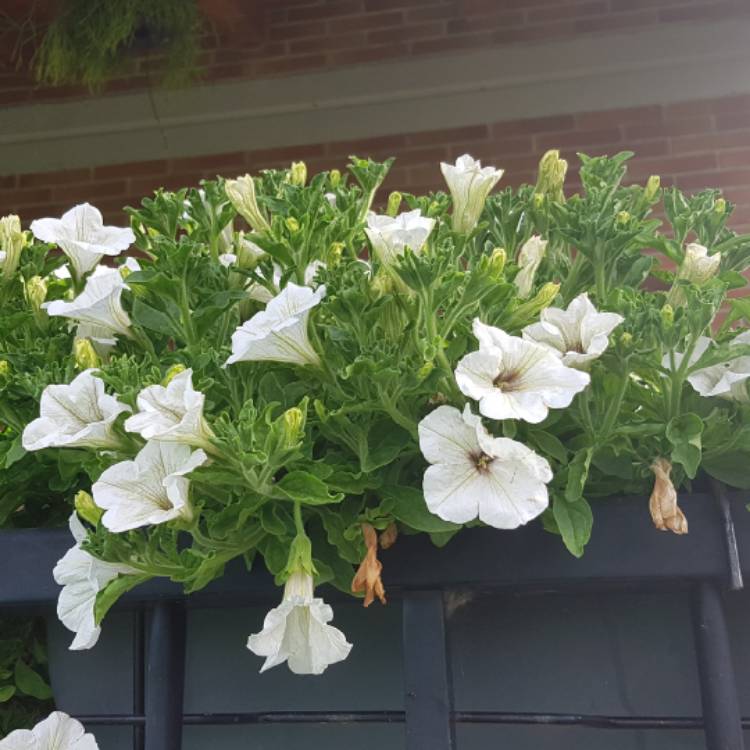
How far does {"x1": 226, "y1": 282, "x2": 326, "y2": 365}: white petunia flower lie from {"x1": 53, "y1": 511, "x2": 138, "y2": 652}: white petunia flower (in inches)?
6.4

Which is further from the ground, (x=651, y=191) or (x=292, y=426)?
(x=651, y=191)

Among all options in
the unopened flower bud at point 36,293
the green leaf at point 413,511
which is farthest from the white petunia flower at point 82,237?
the green leaf at point 413,511

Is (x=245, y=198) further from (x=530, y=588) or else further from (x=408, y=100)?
(x=408, y=100)

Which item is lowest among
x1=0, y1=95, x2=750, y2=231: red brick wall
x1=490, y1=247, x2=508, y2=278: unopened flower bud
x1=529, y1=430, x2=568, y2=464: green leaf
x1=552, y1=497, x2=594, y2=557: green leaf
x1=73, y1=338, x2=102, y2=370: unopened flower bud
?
x1=552, y1=497, x2=594, y2=557: green leaf

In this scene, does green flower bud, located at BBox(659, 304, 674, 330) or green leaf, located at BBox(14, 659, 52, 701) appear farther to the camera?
green leaf, located at BBox(14, 659, 52, 701)

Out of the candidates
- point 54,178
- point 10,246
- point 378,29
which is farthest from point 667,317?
point 54,178

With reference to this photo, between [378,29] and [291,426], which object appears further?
[378,29]

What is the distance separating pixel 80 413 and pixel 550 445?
0.32 m

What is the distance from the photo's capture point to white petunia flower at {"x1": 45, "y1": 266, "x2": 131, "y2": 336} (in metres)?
0.73

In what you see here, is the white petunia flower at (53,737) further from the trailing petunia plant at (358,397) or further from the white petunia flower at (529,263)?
the white petunia flower at (529,263)

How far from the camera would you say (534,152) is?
114 inches

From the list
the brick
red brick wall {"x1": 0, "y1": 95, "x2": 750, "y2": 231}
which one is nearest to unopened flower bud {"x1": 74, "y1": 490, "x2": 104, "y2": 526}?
red brick wall {"x1": 0, "y1": 95, "x2": 750, "y2": 231}

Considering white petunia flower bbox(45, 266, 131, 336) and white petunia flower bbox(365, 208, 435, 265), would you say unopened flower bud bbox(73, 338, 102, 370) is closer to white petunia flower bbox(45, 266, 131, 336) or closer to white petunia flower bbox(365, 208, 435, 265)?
white petunia flower bbox(45, 266, 131, 336)

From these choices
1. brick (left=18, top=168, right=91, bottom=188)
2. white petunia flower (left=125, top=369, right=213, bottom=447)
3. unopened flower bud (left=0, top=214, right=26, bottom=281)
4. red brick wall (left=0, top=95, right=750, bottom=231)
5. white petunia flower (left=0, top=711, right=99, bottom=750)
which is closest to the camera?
white petunia flower (left=125, top=369, right=213, bottom=447)
